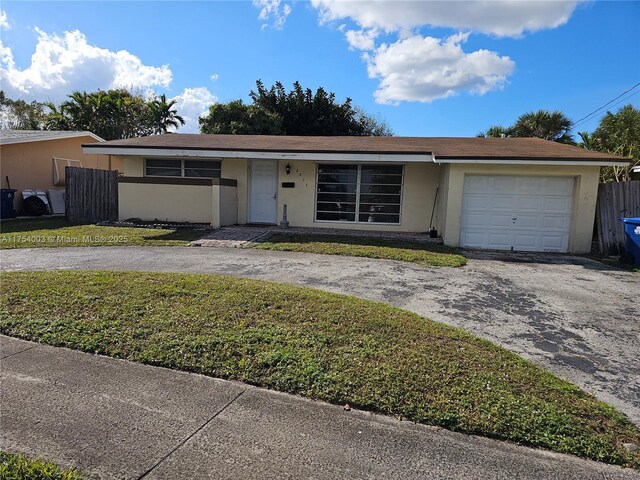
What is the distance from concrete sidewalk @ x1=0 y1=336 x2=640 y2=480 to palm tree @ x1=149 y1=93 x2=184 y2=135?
103 ft

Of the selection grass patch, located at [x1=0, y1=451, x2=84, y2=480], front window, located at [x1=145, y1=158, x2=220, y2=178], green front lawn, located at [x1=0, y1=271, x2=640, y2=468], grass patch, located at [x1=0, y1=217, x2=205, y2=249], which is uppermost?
front window, located at [x1=145, y1=158, x2=220, y2=178]

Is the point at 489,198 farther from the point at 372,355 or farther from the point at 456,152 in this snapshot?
the point at 372,355

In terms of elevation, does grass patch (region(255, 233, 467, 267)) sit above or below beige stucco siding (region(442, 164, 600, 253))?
below

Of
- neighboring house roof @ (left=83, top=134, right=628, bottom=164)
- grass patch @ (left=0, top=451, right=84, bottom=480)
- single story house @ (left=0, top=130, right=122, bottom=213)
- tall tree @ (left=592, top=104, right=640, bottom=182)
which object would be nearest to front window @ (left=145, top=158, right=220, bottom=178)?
neighboring house roof @ (left=83, top=134, right=628, bottom=164)

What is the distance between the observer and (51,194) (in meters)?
18.0

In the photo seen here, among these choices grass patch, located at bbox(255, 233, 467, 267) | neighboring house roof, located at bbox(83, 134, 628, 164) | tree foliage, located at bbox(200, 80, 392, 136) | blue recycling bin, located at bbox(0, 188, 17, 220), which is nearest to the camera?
grass patch, located at bbox(255, 233, 467, 267)

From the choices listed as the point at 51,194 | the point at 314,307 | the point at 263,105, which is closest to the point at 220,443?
the point at 314,307

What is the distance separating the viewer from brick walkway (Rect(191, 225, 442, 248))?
10.9m

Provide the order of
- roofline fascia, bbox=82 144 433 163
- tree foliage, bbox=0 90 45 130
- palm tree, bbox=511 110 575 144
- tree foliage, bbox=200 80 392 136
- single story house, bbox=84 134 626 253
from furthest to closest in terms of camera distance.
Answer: tree foliage, bbox=0 90 45 130, tree foliage, bbox=200 80 392 136, palm tree, bbox=511 110 575 144, roofline fascia, bbox=82 144 433 163, single story house, bbox=84 134 626 253

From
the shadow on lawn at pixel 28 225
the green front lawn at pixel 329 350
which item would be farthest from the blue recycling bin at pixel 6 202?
the green front lawn at pixel 329 350

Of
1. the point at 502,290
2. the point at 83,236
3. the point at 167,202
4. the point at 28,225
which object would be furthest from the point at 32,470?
the point at 28,225

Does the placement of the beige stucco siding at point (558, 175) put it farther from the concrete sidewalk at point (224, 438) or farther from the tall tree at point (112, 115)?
the tall tree at point (112, 115)

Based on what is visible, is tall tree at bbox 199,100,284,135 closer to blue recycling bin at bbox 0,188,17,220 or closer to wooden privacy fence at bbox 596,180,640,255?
blue recycling bin at bbox 0,188,17,220

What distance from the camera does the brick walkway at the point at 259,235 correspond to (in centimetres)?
1091
